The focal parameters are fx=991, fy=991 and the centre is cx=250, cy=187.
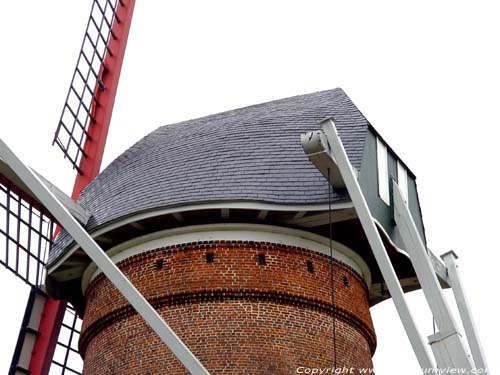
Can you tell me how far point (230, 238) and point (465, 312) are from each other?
3.93m

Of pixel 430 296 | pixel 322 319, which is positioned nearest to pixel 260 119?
Answer: pixel 322 319

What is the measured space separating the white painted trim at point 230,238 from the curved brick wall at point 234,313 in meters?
0.10

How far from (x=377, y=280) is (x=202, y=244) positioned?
3796mm

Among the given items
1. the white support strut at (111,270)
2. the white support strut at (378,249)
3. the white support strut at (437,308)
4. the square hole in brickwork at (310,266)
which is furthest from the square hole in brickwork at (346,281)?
the white support strut at (111,270)

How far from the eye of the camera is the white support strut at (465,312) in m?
15.1

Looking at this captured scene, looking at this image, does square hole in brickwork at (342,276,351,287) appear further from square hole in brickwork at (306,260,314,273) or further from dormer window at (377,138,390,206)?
dormer window at (377,138,390,206)

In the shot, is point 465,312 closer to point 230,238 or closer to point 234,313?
point 234,313

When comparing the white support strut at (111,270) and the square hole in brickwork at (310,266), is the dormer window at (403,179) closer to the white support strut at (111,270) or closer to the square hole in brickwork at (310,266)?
the square hole in brickwork at (310,266)

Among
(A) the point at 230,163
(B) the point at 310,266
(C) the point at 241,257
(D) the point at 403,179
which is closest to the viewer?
(C) the point at 241,257

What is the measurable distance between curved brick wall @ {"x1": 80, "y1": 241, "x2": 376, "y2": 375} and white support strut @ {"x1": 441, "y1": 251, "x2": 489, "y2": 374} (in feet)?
5.33

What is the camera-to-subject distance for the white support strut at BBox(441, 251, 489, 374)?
49.6ft

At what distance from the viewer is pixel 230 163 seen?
1606 cm

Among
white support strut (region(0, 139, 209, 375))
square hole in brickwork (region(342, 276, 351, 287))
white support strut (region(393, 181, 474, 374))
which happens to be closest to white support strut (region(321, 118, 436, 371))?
white support strut (region(393, 181, 474, 374))

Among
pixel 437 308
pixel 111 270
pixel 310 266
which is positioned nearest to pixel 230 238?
pixel 310 266
